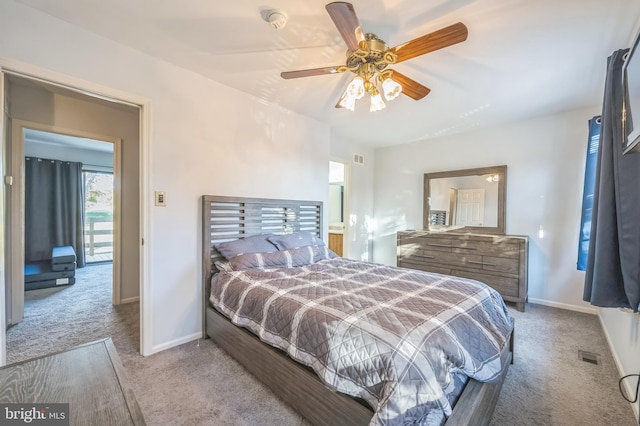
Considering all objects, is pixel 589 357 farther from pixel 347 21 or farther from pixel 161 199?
pixel 161 199

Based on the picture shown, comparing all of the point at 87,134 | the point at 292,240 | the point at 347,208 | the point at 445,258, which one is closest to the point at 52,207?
the point at 87,134

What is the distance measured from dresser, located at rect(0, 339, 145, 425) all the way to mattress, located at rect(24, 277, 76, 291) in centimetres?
383

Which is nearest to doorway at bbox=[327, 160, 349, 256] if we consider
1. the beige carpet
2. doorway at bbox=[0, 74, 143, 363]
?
the beige carpet

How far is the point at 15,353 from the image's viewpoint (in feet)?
7.19

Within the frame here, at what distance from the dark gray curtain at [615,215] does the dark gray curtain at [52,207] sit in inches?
292

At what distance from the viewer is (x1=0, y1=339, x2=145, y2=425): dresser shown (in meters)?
0.87

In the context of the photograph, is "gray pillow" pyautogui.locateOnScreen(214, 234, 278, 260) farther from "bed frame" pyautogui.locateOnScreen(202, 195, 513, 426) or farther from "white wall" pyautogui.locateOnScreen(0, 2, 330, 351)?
"white wall" pyautogui.locateOnScreen(0, 2, 330, 351)

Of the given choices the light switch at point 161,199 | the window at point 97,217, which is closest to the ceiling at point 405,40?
the light switch at point 161,199

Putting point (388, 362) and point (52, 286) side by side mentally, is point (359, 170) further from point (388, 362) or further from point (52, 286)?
point (52, 286)

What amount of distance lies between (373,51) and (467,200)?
3219 mm

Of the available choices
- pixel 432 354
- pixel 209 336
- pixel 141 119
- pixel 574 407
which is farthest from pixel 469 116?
pixel 209 336

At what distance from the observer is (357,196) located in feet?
16.0

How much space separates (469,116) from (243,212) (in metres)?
3.10

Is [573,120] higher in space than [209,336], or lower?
higher
